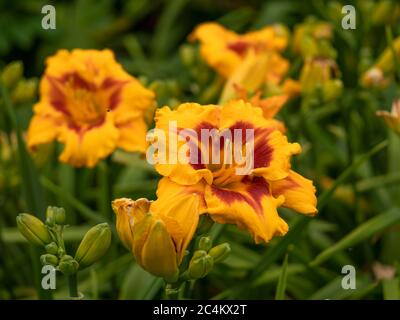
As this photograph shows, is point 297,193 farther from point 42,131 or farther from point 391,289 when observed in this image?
point 42,131

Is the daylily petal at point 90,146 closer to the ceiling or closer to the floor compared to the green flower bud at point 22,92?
closer to the floor

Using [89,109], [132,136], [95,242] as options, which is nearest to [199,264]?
[95,242]

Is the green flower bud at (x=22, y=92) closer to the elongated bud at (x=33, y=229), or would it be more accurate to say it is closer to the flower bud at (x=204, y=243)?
the elongated bud at (x=33, y=229)

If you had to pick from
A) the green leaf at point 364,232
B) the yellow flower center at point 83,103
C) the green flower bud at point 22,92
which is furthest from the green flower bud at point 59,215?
the green flower bud at point 22,92

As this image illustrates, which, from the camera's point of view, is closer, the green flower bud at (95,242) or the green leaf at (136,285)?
the green flower bud at (95,242)

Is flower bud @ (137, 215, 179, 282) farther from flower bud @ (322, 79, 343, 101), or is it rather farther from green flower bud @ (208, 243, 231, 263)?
flower bud @ (322, 79, 343, 101)

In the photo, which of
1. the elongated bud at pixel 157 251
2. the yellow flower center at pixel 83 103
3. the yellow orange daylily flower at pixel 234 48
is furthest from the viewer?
the yellow orange daylily flower at pixel 234 48
